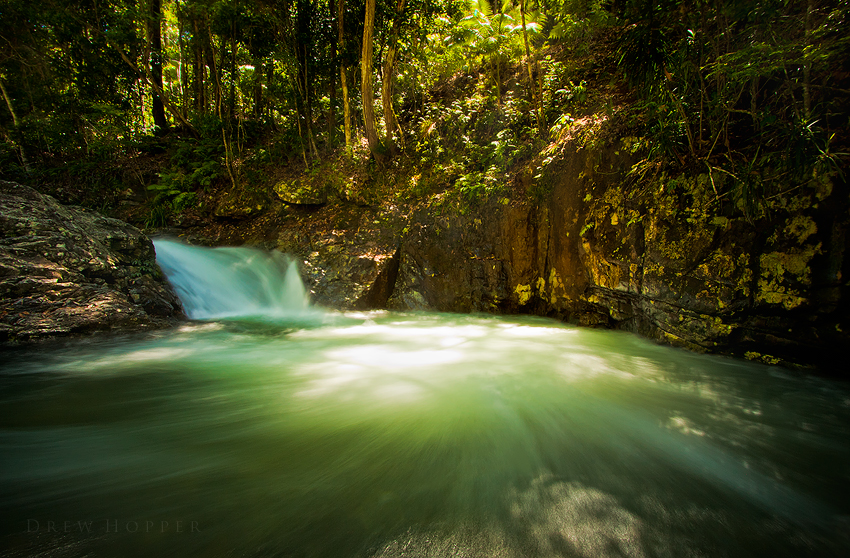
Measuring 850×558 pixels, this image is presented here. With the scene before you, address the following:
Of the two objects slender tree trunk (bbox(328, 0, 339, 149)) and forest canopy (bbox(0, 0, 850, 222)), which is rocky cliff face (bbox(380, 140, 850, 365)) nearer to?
forest canopy (bbox(0, 0, 850, 222))

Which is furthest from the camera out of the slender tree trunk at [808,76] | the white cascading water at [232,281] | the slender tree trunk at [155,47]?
the slender tree trunk at [155,47]

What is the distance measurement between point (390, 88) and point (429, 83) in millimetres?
2203

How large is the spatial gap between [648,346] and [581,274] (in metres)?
1.34

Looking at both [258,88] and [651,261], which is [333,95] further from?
[651,261]

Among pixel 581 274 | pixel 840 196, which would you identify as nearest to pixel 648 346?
pixel 581 274

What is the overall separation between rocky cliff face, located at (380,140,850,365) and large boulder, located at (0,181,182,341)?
411cm

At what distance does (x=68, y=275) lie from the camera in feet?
14.1

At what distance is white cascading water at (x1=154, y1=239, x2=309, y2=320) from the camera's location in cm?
625

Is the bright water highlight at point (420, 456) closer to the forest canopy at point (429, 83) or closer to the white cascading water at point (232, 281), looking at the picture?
the forest canopy at point (429, 83)

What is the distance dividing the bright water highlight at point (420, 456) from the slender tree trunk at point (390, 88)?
21.2 feet

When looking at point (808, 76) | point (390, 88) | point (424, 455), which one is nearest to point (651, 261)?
point (808, 76)

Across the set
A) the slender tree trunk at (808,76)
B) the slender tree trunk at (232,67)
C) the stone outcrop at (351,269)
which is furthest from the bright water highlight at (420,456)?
the slender tree trunk at (232,67)

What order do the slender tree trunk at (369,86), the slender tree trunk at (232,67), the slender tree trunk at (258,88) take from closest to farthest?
the slender tree trunk at (369,86) < the slender tree trunk at (232,67) < the slender tree trunk at (258,88)

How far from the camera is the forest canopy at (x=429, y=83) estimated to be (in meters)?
3.08
